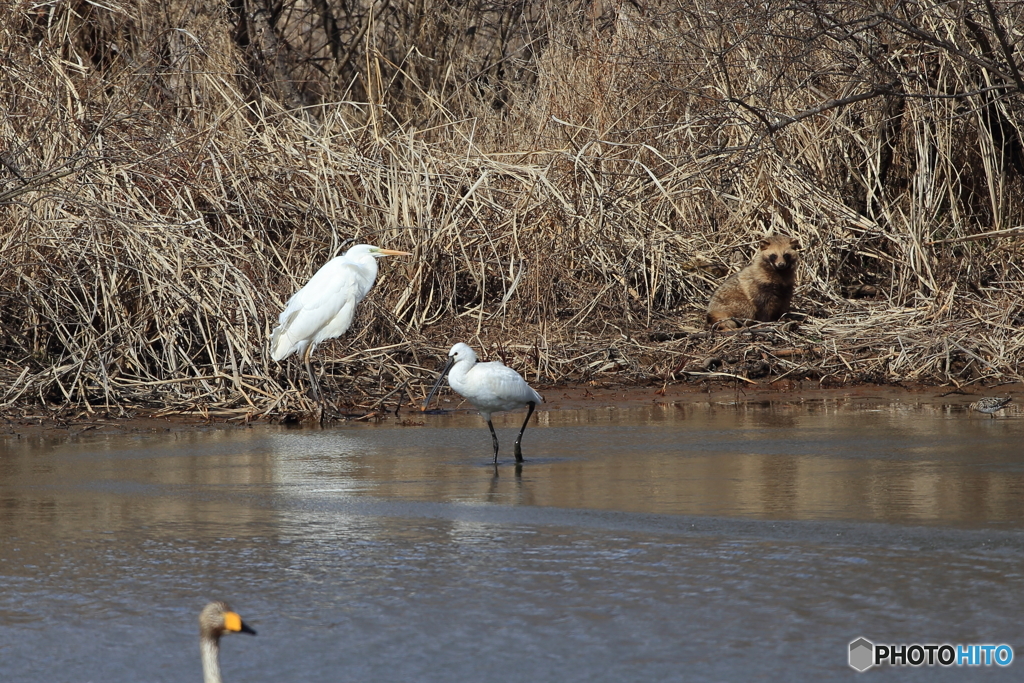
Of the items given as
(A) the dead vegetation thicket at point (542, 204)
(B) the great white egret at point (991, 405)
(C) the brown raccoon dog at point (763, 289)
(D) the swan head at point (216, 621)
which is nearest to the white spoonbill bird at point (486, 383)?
(A) the dead vegetation thicket at point (542, 204)

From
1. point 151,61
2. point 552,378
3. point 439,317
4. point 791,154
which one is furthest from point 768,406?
point 151,61

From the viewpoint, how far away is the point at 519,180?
1162cm

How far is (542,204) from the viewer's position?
37.8 ft

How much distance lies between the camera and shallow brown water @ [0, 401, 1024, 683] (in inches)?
146

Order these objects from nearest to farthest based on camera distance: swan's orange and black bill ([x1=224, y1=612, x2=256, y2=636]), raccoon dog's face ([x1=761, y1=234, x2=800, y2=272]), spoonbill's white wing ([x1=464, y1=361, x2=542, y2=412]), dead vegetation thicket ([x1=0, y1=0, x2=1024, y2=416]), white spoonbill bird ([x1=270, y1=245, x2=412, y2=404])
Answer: swan's orange and black bill ([x1=224, y1=612, x2=256, y2=636])
spoonbill's white wing ([x1=464, y1=361, x2=542, y2=412])
white spoonbill bird ([x1=270, y1=245, x2=412, y2=404])
dead vegetation thicket ([x1=0, y1=0, x2=1024, y2=416])
raccoon dog's face ([x1=761, y1=234, x2=800, y2=272])

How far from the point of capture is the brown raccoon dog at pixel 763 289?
10.7 meters

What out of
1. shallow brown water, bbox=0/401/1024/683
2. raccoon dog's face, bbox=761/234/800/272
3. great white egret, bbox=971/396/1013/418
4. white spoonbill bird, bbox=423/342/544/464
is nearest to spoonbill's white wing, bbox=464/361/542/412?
white spoonbill bird, bbox=423/342/544/464

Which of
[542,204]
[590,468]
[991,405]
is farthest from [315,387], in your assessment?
[991,405]

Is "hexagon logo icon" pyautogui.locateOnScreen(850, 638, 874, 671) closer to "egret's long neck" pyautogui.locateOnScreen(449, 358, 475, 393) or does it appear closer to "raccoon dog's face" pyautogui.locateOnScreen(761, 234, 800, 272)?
"egret's long neck" pyautogui.locateOnScreen(449, 358, 475, 393)

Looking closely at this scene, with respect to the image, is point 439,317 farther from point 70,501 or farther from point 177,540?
point 177,540

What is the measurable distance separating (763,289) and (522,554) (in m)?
6.38

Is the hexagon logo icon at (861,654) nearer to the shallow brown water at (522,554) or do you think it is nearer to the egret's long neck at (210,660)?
the shallow brown water at (522,554)

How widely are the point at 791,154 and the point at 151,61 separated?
6.25 m

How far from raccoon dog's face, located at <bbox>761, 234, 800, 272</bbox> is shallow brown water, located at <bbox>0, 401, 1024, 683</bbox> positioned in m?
3.21
